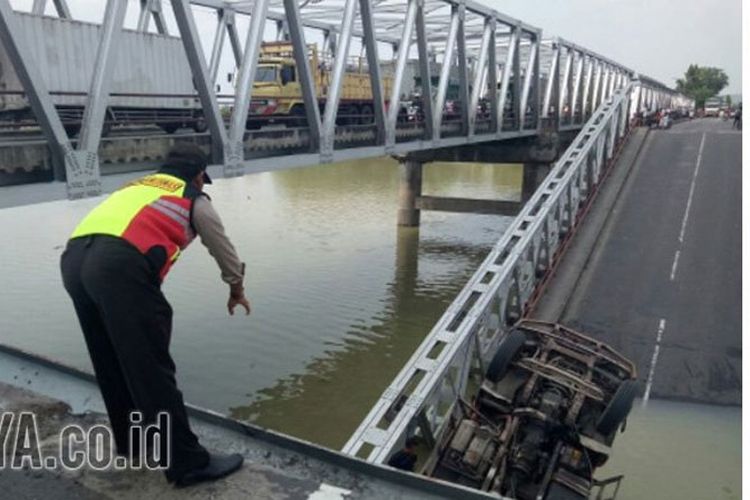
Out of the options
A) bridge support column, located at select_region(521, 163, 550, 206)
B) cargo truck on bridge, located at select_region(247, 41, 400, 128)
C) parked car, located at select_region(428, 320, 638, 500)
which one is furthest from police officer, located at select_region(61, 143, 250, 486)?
bridge support column, located at select_region(521, 163, 550, 206)

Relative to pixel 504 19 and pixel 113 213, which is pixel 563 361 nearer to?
pixel 113 213

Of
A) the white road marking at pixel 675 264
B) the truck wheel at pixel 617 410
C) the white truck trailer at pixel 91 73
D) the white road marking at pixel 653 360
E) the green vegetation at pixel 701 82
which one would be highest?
the green vegetation at pixel 701 82

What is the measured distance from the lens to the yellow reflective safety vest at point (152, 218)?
2680 millimetres

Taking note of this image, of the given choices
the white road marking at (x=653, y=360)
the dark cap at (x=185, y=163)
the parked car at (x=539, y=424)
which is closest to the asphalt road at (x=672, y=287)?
the white road marking at (x=653, y=360)

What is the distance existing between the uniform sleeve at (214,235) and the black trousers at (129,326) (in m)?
0.30

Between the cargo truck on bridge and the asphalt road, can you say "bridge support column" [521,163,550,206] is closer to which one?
the cargo truck on bridge

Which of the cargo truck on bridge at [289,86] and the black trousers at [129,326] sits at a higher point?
the cargo truck on bridge at [289,86]

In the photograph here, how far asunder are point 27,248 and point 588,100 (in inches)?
1195

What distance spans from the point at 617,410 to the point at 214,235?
4511mm

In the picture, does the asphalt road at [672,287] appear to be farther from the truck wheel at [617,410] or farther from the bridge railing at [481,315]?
the truck wheel at [617,410]

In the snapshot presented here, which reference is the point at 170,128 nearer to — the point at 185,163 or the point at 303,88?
the point at 303,88

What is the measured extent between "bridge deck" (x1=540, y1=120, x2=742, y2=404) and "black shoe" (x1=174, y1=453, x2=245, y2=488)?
294 inches

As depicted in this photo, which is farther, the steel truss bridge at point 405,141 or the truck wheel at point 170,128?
the truck wheel at point 170,128

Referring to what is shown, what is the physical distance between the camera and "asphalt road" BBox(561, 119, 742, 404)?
9.16m
